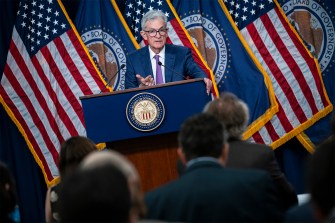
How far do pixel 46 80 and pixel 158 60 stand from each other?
5.39ft

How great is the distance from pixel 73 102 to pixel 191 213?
4.56 m

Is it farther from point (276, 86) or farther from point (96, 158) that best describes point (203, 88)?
point (96, 158)

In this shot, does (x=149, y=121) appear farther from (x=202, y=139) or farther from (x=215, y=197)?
(x=215, y=197)

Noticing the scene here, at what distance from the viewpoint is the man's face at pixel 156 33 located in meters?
5.97

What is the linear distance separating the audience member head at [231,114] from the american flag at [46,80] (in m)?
3.60

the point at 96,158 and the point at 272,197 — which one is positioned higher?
the point at 96,158

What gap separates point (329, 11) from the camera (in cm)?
716

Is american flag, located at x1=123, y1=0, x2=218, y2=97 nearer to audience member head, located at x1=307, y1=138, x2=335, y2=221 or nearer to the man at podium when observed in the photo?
the man at podium

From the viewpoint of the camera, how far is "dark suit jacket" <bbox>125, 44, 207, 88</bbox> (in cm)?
591

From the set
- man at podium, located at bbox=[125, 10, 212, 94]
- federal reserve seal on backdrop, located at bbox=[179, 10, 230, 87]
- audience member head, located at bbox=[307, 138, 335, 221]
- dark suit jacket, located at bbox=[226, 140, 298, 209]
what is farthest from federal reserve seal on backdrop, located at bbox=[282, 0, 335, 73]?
audience member head, located at bbox=[307, 138, 335, 221]

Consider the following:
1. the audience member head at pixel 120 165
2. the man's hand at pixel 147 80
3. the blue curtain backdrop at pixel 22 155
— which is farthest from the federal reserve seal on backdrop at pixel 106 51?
the audience member head at pixel 120 165

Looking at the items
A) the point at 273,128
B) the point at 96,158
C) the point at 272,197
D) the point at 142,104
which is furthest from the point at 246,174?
the point at 273,128

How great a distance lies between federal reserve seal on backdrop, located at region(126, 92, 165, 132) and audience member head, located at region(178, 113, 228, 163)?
2094 mm

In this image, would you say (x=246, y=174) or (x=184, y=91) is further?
(x=184, y=91)
